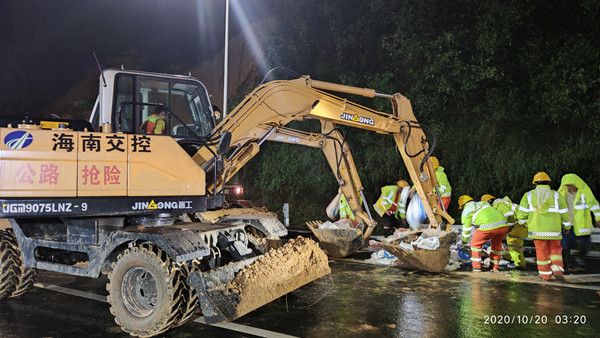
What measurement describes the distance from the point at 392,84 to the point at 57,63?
3349cm

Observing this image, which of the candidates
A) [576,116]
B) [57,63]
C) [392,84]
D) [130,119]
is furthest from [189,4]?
[130,119]

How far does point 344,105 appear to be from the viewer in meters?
7.98

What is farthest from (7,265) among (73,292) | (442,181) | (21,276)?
(442,181)

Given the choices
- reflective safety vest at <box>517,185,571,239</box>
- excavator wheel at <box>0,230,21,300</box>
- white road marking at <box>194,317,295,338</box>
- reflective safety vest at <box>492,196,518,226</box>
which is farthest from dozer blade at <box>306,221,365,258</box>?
excavator wheel at <box>0,230,21,300</box>

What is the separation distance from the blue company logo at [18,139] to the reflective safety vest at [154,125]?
5.59 feet

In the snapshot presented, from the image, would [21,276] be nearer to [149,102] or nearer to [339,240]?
[149,102]

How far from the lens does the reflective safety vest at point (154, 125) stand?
6566 millimetres

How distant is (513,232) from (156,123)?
23.4 ft

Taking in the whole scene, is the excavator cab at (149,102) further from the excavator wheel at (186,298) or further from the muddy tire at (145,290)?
the excavator wheel at (186,298)

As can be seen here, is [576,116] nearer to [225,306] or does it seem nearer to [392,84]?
[392,84]

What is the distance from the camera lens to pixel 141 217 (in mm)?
5910

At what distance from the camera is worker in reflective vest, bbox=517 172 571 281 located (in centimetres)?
776

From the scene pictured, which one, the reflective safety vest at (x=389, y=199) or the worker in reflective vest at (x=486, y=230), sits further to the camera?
the reflective safety vest at (x=389, y=199)

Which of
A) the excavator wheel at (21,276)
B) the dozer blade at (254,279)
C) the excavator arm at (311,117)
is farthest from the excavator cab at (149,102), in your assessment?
the dozer blade at (254,279)
